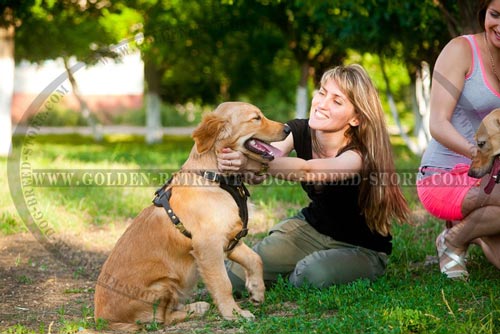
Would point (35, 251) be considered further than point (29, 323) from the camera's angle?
Yes

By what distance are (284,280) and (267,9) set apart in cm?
1396

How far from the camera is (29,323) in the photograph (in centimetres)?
418

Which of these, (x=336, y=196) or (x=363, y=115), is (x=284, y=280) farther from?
(x=363, y=115)

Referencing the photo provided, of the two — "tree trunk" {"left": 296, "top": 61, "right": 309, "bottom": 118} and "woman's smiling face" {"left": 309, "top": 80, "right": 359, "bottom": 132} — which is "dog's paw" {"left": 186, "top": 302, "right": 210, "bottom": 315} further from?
"tree trunk" {"left": 296, "top": 61, "right": 309, "bottom": 118}

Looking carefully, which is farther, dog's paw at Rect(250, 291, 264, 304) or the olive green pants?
the olive green pants

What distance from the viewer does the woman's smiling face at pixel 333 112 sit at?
177 inches

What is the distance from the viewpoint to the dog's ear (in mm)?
4078

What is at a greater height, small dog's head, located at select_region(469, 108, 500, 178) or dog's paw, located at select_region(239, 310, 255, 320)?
small dog's head, located at select_region(469, 108, 500, 178)

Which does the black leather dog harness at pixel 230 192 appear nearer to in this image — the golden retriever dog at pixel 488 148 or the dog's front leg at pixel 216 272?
the dog's front leg at pixel 216 272

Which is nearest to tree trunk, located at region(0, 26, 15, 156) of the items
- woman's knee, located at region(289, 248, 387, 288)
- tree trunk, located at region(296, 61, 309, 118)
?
tree trunk, located at region(296, 61, 309, 118)

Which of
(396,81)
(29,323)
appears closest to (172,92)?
(396,81)

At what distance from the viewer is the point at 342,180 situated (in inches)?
177

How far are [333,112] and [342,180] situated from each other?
1.56ft

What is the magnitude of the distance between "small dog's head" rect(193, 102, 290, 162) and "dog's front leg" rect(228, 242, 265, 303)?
62 cm
